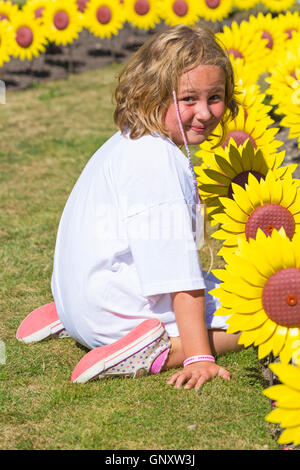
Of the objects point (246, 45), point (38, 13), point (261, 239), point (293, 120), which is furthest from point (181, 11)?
point (261, 239)

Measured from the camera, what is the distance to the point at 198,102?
2980mm

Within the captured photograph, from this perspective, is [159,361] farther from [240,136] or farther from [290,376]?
[240,136]

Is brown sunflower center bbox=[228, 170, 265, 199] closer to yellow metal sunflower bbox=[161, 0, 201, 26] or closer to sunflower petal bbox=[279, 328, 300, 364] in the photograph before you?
sunflower petal bbox=[279, 328, 300, 364]

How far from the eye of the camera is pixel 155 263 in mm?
2844

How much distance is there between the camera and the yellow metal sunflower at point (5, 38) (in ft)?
29.1

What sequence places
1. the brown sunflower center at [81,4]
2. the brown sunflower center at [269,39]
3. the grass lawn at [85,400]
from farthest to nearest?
the brown sunflower center at [81,4], the brown sunflower center at [269,39], the grass lawn at [85,400]

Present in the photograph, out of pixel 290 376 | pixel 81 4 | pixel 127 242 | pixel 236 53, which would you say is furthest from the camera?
pixel 81 4

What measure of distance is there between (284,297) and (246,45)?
3.57 meters

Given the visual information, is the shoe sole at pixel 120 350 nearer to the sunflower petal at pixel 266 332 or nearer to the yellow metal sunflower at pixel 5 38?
the sunflower petal at pixel 266 332

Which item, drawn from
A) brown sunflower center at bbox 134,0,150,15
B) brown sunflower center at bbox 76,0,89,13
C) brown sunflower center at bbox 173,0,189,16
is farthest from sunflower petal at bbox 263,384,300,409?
brown sunflower center at bbox 76,0,89,13

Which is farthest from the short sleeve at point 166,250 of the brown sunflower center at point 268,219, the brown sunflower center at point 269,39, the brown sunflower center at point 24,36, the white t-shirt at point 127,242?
the brown sunflower center at point 24,36

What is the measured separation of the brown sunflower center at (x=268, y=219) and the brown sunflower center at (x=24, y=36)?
701 cm

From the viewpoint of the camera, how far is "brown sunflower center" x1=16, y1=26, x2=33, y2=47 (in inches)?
362
